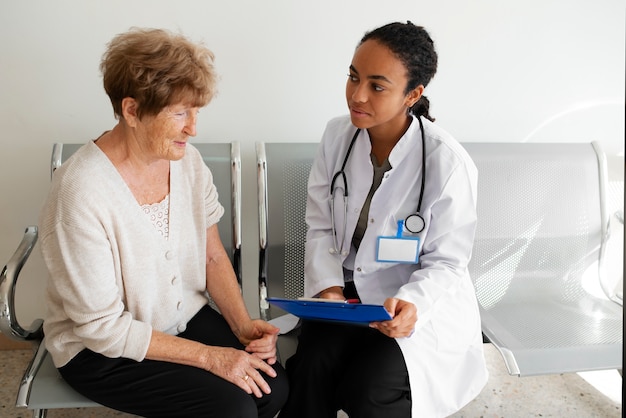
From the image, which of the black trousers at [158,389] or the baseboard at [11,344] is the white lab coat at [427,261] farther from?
the baseboard at [11,344]

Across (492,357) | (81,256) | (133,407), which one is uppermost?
(81,256)

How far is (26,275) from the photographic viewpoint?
2.54m

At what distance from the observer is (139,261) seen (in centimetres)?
169

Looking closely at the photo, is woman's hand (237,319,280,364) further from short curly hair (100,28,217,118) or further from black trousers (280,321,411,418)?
short curly hair (100,28,217,118)

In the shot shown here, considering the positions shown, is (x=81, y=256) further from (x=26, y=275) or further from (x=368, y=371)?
(x=26, y=275)

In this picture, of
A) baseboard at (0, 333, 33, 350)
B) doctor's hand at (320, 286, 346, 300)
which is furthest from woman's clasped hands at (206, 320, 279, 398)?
baseboard at (0, 333, 33, 350)

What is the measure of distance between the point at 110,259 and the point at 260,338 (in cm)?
49

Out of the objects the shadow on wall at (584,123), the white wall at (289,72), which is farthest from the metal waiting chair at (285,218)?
the shadow on wall at (584,123)

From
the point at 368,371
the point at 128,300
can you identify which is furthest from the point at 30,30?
the point at 368,371

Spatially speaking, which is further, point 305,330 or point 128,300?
point 305,330

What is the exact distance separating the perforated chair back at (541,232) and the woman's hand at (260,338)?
83 centimetres

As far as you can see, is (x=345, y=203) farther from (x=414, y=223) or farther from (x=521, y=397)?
(x=521, y=397)

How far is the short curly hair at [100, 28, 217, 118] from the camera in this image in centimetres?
158

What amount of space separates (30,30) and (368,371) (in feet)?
5.27
